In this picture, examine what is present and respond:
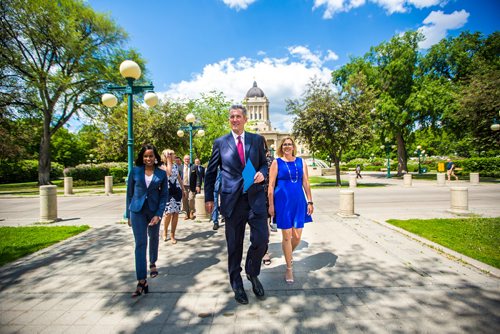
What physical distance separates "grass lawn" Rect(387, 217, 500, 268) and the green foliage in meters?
31.6

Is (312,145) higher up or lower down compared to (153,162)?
higher up

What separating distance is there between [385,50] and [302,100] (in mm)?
14942

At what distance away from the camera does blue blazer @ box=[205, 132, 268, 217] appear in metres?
3.17

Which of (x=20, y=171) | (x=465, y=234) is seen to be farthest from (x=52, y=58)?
(x=465, y=234)

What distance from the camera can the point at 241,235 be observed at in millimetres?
3309

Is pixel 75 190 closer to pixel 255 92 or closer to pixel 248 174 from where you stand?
pixel 248 174

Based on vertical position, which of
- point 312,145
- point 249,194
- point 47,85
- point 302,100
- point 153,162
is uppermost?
point 47,85

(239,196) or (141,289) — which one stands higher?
(239,196)

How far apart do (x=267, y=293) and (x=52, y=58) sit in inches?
1205

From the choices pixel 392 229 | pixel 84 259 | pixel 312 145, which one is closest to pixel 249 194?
pixel 84 259

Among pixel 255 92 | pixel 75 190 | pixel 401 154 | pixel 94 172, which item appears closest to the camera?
pixel 75 190

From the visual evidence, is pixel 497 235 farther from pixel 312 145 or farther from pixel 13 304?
pixel 312 145

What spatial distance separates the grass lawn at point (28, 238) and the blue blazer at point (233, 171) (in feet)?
14.8

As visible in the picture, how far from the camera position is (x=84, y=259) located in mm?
4871
